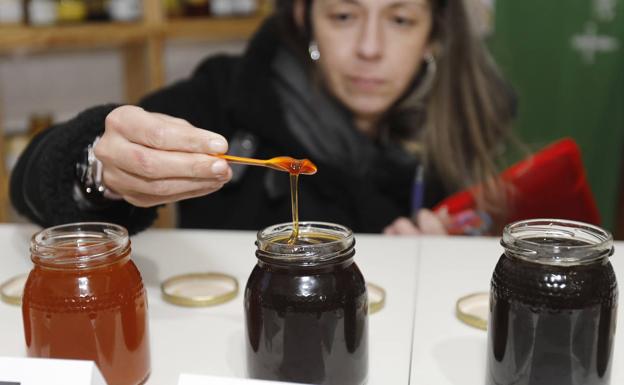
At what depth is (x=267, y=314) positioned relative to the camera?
0.63 meters

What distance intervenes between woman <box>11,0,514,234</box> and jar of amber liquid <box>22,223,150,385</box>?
0.66 m

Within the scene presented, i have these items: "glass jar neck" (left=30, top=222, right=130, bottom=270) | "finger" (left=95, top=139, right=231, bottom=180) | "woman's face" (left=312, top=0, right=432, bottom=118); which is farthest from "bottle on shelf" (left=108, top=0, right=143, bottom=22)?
"glass jar neck" (left=30, top=222, right=130, bottom=270)

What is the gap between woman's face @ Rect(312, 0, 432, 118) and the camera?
1.38 metres

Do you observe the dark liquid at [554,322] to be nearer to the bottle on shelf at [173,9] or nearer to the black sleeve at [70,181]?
the black sleeve at [70,181]

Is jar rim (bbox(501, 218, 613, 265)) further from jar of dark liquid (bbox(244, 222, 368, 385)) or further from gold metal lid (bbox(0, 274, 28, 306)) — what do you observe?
gold metal lid (bbox(0, 274, 28, 306))

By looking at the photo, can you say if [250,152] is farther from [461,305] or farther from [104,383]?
[104,383]

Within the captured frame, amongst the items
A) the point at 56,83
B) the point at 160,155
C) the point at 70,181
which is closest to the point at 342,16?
the point at 70,181

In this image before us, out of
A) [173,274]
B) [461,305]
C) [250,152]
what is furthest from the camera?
[250,152]

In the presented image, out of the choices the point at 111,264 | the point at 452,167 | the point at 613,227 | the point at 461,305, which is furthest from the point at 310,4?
the point at 613,227

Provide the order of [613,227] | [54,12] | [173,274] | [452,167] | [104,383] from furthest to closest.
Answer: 1. [613,227]
2. [54,12]
3. [452,167]
4. [173,274]
5. [104,383]

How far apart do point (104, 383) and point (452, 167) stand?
3.58 feet

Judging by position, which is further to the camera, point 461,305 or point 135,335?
point 461,305

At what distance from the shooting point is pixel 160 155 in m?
0.74

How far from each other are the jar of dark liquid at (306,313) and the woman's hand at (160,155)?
0.38 ft
